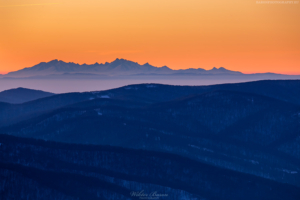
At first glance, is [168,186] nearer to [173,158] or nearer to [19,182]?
[173,158]

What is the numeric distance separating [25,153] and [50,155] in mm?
9210

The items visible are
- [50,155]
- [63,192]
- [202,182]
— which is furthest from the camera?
[50,155]

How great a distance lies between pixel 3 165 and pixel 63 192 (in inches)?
1012

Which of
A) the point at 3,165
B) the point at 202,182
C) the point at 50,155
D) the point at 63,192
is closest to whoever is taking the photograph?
the point at 63,192

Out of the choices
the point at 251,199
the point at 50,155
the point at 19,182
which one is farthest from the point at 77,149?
the point at 251,199

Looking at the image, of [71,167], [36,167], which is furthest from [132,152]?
[36,167]

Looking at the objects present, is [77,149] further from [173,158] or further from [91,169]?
[173,158]

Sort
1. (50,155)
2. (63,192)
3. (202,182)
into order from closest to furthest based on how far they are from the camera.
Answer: (63,192)
(202,182)
(50,155)

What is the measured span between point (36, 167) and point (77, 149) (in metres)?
27.2

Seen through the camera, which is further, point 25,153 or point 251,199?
point 25,153

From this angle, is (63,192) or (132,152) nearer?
(63,192)

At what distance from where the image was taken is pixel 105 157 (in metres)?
180

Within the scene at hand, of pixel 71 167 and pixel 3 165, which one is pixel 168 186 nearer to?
pixel 71 167

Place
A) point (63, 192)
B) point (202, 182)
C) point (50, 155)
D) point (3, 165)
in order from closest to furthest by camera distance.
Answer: point (63, 192) < point (3, 165) < point (202, 182) < point (50, 155)
